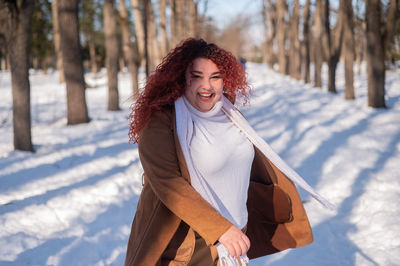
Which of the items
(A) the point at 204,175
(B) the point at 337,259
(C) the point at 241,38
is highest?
(C) the point at 241,38

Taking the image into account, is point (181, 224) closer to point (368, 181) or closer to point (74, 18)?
point (368, 181)

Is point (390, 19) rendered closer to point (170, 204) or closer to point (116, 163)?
point (116, 163)

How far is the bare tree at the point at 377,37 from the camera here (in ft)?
34.4

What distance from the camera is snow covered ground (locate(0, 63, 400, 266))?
13.1 ft

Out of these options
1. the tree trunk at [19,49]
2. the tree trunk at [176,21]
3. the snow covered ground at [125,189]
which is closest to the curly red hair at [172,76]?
the snow covered ground at [125,189]

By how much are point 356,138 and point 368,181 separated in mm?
2452

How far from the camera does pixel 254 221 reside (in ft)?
8.13

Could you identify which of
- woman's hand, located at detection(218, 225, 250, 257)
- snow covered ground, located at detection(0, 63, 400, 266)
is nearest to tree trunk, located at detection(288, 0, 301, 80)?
snow covered ground, located at detection(0, 63, 400, 266)

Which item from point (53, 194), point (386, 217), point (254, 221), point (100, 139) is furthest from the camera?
point (100, 139)

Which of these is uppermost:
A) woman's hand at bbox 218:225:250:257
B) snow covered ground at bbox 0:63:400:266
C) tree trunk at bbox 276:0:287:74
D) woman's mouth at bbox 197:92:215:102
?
tree trunk at bbox 276:0:287:74

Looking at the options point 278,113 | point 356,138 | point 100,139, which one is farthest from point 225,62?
point 278,113

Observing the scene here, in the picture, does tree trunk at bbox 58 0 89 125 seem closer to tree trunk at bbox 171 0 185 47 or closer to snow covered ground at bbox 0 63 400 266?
snow covered ground at bbox 0 63 400 266

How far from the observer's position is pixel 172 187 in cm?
178

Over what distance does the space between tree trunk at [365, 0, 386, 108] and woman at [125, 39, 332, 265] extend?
971 cm
